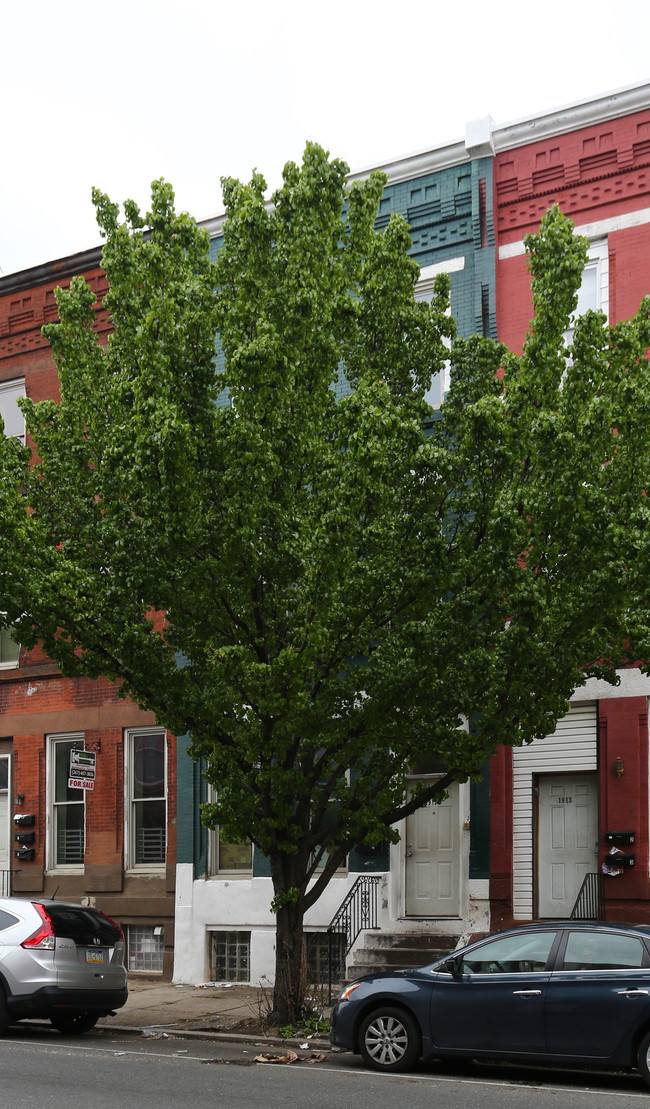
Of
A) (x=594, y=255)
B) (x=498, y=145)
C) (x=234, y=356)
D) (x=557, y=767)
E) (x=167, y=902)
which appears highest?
(x=498, y=145)

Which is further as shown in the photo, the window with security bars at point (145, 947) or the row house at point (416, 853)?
the window with security bars at point (145, 947)

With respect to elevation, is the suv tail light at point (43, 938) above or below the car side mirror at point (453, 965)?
below

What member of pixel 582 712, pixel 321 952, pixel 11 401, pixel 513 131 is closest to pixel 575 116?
pixel 513 131

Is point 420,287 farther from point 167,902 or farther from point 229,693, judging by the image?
point 167,902

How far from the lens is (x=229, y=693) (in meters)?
12.9

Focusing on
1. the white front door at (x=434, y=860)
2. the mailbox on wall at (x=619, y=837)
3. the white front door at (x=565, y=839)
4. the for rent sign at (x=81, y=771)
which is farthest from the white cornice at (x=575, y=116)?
the for rent sign at (x=81, y=771)

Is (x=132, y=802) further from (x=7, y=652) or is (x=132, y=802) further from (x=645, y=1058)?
(x=645, y=1058)

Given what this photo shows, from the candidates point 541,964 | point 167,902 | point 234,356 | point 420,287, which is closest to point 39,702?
point 167,902

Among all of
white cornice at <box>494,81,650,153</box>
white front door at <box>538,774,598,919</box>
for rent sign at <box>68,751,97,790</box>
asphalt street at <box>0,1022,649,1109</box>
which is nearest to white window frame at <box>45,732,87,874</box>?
for rent sign at <box>68,751,97,790</box>

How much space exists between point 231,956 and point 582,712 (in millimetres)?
6418

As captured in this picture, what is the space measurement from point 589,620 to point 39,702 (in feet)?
38.3

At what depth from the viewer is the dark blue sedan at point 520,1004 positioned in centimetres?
981

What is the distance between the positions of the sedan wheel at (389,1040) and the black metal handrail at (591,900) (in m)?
5.32

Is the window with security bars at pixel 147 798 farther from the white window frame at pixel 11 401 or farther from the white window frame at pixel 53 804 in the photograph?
the white window frame at pixel 11 401
